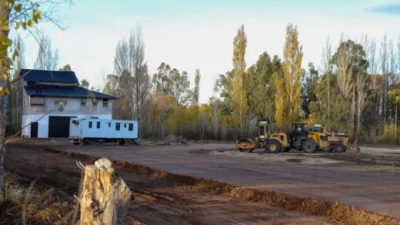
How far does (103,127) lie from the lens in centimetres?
5334

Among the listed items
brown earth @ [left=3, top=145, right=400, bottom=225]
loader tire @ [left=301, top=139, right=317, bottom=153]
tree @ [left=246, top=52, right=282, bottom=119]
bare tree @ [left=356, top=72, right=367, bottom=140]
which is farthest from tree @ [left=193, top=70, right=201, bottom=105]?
brown earth @ [left=3, top=145, right=400, bottom=225]

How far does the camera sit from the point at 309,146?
130ft

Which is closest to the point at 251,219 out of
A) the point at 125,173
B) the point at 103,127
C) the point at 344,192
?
the point at 344,192

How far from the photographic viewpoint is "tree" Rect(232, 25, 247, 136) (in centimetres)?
6366

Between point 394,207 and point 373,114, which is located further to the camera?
point 373,114

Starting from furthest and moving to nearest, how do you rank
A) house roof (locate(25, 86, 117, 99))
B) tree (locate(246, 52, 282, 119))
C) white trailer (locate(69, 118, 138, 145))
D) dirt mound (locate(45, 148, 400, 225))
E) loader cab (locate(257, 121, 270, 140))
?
tree (locate(246, 52, 282, 119))
house roof (locate(25, 86, 117, 99))
white trailer (locate(69, 118, 138, 145))
loader cab (locate(257, 121, 270, 140))
dirt mound (locate(45, 148, 400, 225))

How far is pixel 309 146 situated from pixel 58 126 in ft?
111

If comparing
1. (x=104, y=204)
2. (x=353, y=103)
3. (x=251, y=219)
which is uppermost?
(x=353, y=103)

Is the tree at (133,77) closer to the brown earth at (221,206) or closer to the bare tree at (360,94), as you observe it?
the bare tree at (360,94)

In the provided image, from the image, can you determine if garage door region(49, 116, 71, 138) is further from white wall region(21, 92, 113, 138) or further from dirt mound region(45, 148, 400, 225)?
dirt mound region(45, 148, 400, 225)

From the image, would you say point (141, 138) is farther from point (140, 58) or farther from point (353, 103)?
point (353, 103)

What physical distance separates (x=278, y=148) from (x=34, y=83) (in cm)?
3487

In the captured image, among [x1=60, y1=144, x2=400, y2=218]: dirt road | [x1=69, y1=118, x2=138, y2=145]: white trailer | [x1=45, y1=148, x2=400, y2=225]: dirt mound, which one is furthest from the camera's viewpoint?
[x1=69, y1=118, x2=138, y2=145]: white trailer

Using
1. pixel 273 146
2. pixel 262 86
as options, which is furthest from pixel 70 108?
pixel 273 146
